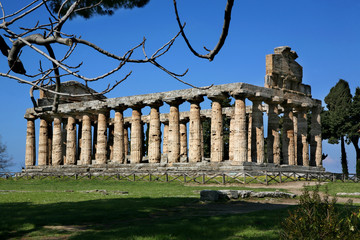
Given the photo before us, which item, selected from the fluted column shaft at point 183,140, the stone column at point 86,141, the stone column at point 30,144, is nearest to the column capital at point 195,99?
the fluted column shaft at point 183,140

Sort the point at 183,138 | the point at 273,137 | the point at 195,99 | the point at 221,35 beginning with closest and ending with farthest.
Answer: the point at 221,35 < the point at 195,99 < the point at 273,137 < the point at 183,138

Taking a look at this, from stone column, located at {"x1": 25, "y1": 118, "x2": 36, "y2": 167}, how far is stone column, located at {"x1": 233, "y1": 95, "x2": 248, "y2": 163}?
26.2 metres

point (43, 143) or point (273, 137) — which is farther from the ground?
point (273, 137)

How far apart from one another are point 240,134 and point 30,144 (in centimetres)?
2713

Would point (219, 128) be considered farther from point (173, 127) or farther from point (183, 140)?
point (183, 140)

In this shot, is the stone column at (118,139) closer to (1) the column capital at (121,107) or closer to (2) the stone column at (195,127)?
(1) the column capital at (121,107)

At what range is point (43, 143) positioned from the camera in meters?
54.1

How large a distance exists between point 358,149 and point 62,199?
163 ft

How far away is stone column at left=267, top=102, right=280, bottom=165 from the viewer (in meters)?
42.2

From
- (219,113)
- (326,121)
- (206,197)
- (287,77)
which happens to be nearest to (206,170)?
(219,113)

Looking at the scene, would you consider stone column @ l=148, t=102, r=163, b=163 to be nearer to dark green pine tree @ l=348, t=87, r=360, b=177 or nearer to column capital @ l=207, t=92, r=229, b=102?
column capital @ l=207, t=92, r=229, b=102

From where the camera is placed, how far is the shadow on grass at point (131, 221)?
12.7 m

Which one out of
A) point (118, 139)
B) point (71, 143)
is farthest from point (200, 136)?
point (71, 143)

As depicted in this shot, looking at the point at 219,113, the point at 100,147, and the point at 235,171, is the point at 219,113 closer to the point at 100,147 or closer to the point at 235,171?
the point at 235,171
